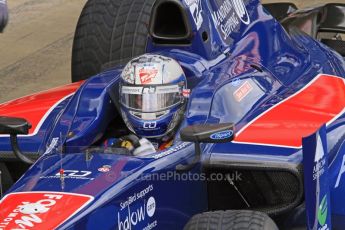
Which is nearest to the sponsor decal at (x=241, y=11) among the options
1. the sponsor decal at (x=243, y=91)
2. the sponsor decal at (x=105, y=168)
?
the sponsor decal at (x=243, y=91)

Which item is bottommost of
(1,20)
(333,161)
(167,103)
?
(333,161)

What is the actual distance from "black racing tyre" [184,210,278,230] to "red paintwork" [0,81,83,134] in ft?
5.01

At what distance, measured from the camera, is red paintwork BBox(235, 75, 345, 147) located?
16.8ft

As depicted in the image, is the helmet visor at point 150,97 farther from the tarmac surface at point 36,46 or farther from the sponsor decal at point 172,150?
the tarmac surface at point 36,46

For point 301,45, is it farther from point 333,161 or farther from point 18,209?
point 18,209

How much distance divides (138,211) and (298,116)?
4.45 feet

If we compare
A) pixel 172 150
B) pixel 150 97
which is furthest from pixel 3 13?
pixel 172 150

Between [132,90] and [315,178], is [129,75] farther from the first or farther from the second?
[315,178]

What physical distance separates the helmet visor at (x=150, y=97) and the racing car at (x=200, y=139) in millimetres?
134

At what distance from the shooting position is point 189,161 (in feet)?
16.0

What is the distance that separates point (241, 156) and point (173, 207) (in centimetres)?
48

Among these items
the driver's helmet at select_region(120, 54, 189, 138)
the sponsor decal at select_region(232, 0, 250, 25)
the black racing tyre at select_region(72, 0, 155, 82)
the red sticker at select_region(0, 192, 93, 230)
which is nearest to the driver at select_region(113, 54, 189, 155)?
the driver's helmet at select_region(120, 54, 189, 138)

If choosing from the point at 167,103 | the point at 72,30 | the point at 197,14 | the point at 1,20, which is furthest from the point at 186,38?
the point at 72,30

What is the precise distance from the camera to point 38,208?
427 centimetres
